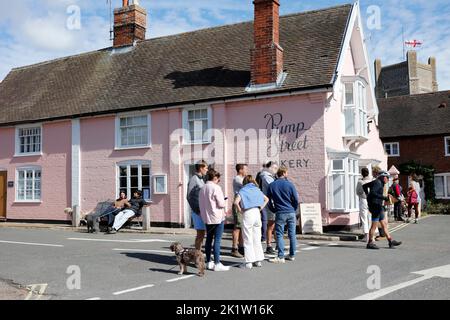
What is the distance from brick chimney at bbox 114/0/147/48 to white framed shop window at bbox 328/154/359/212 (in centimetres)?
1257

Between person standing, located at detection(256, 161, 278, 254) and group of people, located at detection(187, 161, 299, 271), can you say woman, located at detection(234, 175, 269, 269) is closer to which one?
group of people, located at detection(187, 161, 299, 271)

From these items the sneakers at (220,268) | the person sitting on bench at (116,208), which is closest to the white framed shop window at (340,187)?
the person sitting on bench at (116,208)

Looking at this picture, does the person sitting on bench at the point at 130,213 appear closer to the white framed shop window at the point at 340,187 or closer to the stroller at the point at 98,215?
the stroller at the point at 98,215

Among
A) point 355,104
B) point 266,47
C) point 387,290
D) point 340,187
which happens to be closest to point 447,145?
point 355,104

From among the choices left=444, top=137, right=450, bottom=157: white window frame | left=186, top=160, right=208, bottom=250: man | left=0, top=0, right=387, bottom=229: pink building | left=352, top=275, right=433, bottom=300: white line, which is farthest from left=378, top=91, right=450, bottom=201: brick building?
left=186, top=160, right=208, bottom=250: man

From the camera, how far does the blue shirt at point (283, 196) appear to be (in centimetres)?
992

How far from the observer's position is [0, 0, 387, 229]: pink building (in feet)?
55.0

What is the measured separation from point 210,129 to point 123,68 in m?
6.85

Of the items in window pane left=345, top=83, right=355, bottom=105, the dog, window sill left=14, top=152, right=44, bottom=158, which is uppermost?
window pane left=345, top=83, right=355, bottom=105

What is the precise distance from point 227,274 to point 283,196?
208 centimetres

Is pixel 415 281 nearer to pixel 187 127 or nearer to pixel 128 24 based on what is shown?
pixel 187 127

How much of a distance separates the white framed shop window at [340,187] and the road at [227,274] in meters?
3.14

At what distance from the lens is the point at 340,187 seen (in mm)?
16250

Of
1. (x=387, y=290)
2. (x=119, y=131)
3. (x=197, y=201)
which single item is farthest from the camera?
(x=119, y=131)
